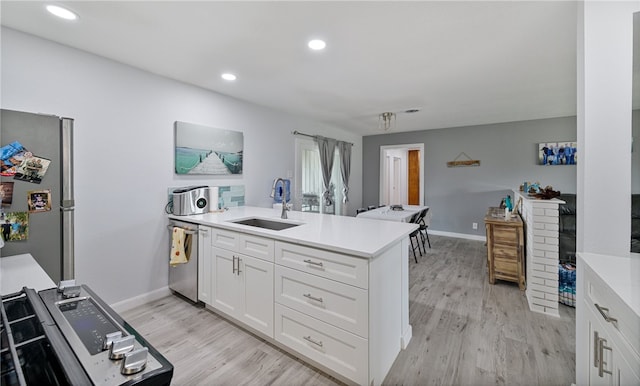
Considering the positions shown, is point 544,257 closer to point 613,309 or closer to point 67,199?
point 613,309

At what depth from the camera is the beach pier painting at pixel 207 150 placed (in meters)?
2.85

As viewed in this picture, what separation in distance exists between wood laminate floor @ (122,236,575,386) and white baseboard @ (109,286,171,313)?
0.07 metres

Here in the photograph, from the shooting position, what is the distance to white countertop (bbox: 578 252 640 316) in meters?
0.88

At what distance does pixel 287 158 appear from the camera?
169 inches

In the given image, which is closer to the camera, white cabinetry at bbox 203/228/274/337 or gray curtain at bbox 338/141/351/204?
white cabinetry at bbox 203/228/274/337

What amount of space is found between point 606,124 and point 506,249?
2.10 metres

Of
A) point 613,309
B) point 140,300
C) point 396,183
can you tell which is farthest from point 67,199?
point 396,183

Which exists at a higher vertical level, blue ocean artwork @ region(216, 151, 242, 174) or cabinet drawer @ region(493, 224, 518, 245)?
blue ocean artwork @ region(216, 151, 242, 174)

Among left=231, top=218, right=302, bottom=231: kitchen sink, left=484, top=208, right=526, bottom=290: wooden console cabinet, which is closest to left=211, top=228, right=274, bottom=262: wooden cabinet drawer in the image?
left=231, top=218, right=302, bottom=231: kitchen sink

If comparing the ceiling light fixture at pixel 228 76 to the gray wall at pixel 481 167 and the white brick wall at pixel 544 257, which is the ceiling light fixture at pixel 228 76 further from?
the gray wall at pixel 481 167

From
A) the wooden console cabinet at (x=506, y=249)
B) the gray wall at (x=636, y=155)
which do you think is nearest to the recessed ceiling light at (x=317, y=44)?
the wooden console cabinet at (x=506, y=249)

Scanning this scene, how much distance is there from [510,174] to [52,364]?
20.1 feet

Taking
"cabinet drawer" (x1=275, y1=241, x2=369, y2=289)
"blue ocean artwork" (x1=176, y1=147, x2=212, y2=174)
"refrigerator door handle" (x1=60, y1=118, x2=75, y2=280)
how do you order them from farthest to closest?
1. "blue ocean artwork" (x1=176, y1=147, x2=212, y2=174)
2. "refrigerator door handle" (x1=60, y1=118, x2=75, y2=280)
3. "cabinet drawer" (x1=275, y1=241, x2=369, y2=289)

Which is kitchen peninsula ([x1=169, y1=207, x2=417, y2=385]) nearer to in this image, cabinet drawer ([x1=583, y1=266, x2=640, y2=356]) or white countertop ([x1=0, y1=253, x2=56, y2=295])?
cabinet drawer ([x1=583, y1=266, x2=640, y2=356])
